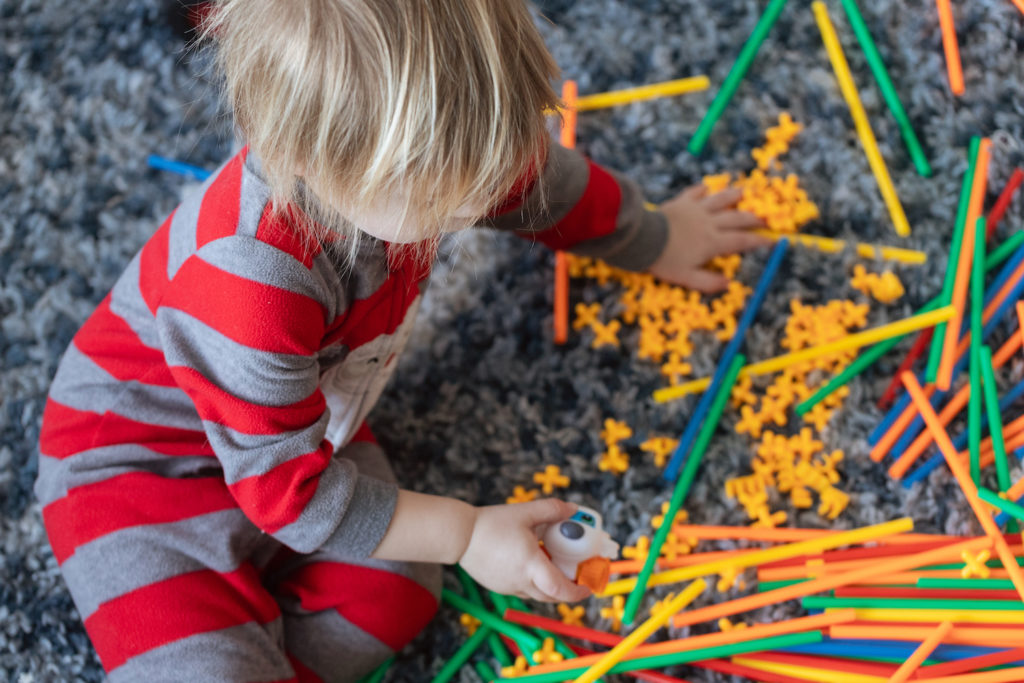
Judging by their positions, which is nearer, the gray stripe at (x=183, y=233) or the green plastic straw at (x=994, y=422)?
the gray stripe at (x=183, y=233)

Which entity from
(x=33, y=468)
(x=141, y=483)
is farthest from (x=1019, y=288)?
(x=33, y=468)

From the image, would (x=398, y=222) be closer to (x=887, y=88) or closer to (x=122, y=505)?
(x=122, y=505)

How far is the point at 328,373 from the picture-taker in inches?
31.9

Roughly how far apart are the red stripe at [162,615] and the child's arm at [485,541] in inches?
5.4

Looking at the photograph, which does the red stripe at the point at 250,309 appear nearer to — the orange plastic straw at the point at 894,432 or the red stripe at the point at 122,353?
the red stripe at the point at 122,353

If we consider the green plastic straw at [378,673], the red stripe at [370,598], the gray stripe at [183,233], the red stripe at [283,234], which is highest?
the red stripe at [283,234]

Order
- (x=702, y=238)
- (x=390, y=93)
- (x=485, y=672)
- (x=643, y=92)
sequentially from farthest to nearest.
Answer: (x=643, y=92) < (x=702, y=238) < (x=485, y=672) < (x=390, y=93)

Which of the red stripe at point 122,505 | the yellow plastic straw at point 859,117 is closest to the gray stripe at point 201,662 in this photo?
the red stripe at point 122,505

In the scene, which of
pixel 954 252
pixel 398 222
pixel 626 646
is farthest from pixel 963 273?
pixel 398 222

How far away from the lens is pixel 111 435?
778 millimetres

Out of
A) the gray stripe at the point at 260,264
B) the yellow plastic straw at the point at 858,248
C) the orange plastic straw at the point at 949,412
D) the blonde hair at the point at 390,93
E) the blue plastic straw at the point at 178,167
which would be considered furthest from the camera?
the blue plastic straw at the point at 178,167

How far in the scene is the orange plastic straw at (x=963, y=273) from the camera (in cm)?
84

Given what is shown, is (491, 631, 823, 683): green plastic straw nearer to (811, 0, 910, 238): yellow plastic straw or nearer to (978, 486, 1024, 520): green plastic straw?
A: (978, 486, 1024, 520): green plastic straw

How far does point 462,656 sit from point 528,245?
0.44 meters
